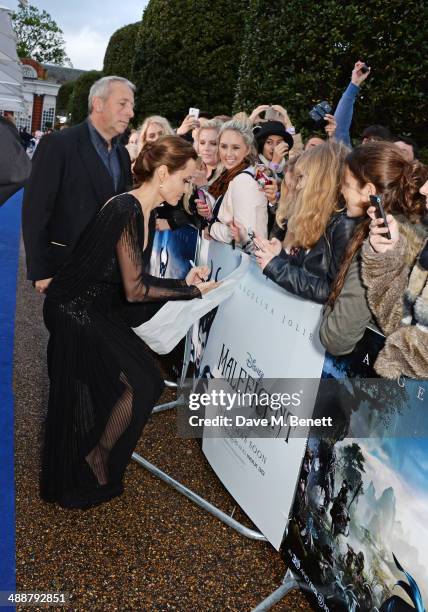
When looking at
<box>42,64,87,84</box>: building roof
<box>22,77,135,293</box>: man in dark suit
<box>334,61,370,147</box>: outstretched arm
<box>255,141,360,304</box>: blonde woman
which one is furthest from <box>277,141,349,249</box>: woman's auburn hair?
<box>42,64,87,84</box>: building roof

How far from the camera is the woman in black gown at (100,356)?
3.03 metres

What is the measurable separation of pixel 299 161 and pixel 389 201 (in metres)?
0.69

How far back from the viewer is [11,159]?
2035 mm

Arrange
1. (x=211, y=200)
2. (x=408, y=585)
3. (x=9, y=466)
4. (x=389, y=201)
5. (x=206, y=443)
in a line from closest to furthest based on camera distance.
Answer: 1. (x=408, y=585)
2. (x=389, y=201)
3. (x=9, y=466)
4. (x=206, y=443)
5. (x=211, y=200)

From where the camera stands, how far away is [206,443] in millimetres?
3695

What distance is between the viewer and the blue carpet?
8.82 feet

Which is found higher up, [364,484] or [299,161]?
[299,161]

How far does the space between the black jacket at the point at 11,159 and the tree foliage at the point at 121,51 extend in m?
26.1

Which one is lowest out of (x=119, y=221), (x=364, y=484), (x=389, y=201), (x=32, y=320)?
(x=32, y=320)

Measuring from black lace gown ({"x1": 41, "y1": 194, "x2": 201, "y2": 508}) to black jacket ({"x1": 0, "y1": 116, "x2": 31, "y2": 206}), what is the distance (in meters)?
0.88

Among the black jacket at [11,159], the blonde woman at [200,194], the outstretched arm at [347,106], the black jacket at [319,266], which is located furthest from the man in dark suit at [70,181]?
the outstretched arm at [347,106]

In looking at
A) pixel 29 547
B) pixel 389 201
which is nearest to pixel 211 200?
pixel 389 201

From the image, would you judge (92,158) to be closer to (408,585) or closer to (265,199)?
(265,199)

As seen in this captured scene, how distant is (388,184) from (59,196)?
221cm
